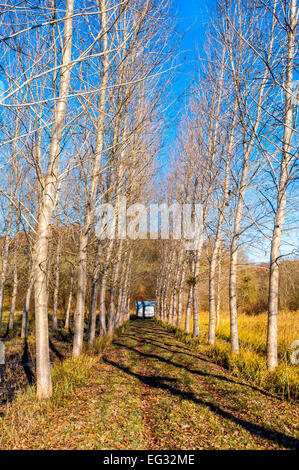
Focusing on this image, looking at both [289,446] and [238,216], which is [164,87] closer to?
[238,216]

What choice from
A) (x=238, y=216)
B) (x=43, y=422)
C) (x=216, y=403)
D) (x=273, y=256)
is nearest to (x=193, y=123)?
(x=238, y=216)

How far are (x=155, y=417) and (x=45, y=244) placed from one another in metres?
3.33

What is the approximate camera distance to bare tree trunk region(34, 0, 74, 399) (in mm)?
4629

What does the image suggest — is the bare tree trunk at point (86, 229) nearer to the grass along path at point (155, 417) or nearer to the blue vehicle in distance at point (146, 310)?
the grass along path at point (155, 417)

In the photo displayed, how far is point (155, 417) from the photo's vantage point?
4172 mm

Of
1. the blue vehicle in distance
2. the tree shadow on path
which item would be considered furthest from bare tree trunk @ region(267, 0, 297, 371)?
the blue vehicle in distance

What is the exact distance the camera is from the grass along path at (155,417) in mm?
3391

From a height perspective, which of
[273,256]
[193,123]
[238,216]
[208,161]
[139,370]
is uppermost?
[193,123]

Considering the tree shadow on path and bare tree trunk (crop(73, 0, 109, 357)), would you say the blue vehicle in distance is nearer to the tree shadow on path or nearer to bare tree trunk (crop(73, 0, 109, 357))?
bare tree trunk (crop(73, 0, 109, 357))

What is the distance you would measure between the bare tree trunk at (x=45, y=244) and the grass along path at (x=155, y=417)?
0.46 m

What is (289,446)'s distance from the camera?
331 cm

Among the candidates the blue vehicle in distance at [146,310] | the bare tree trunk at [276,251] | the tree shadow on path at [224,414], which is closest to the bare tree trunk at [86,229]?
the tree shadow on path at [224,414]
